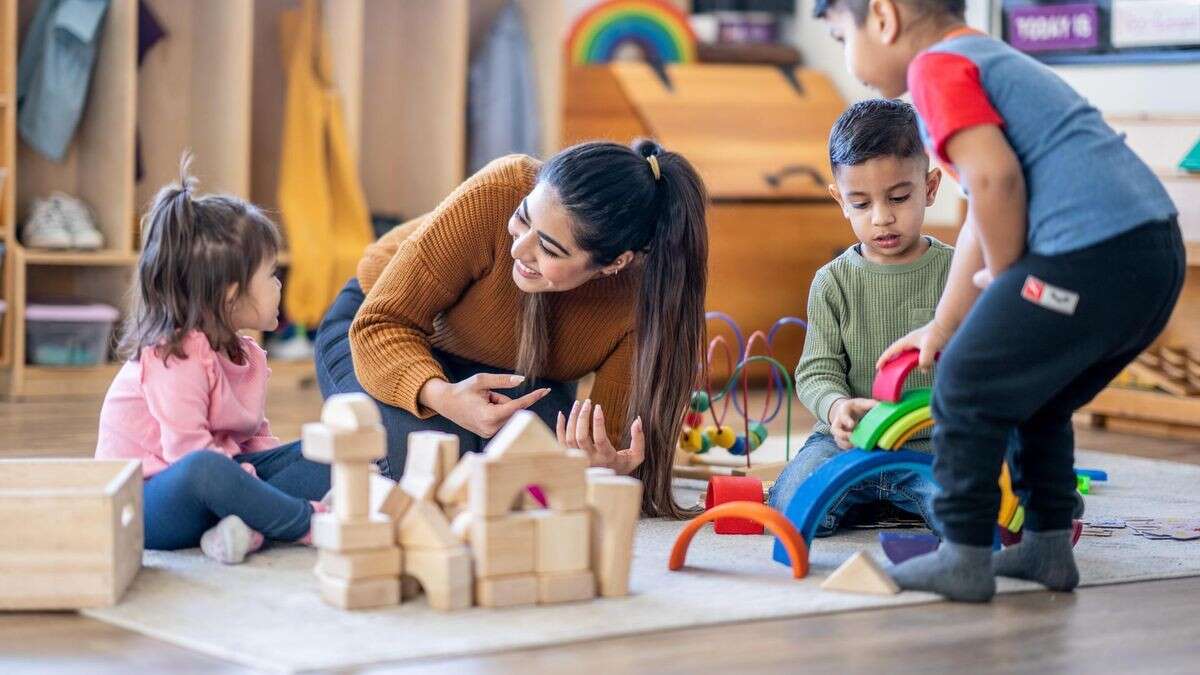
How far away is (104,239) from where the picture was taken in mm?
3549

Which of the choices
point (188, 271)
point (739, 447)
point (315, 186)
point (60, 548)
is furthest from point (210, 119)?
point (60, 548)

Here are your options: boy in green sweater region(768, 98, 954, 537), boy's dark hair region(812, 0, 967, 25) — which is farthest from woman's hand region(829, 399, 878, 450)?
boy's dark hair region(812, 0, 967, 25)

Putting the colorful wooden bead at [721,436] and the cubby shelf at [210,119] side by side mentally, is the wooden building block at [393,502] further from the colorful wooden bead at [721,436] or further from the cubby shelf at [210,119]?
the cubby shelf at [210,119]

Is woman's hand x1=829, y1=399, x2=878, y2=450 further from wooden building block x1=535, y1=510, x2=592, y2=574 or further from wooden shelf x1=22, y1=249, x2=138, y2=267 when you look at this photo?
wooden shelf x1=22, y1=249, x2=138, y2=267

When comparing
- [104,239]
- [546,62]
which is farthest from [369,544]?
[546,62]

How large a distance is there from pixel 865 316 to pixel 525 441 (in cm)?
75

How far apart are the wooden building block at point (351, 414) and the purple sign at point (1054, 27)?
8.62 ft

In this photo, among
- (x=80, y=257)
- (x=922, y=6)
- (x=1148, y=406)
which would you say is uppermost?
(x=922, y=6)

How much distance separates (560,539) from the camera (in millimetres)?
1544

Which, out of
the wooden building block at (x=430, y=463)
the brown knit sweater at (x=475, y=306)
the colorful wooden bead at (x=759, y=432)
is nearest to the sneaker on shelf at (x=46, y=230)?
the brown knit sweater at (x=475, y=306)

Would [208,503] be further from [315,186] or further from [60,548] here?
[315,186]

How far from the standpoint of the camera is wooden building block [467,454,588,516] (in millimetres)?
1483

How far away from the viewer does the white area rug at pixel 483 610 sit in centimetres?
141

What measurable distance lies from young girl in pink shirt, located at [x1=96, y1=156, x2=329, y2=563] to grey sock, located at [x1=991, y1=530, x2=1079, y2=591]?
82cm
